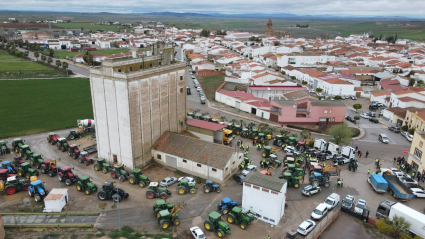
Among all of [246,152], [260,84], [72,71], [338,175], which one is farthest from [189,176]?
[72,71]

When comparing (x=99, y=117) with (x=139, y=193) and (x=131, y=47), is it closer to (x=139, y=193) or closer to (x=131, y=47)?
(x=139, y=193)

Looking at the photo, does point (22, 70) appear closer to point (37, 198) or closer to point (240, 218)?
point (37, 198)

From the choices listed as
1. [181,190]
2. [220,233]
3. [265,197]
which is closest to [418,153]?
[265,197]

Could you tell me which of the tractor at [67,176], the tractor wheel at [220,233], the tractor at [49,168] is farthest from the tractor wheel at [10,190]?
the tractor wheel at [220,233]

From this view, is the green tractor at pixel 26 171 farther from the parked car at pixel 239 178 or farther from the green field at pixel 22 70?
the green field at pixel 22 70

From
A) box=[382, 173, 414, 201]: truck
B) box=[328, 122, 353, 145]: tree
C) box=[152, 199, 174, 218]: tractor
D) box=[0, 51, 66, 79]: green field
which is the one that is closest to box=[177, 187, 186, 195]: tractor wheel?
box=[152, 199, 174, 218]: tractor

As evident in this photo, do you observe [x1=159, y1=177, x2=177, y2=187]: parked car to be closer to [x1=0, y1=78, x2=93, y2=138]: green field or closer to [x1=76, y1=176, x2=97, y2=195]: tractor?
[x1=76, y1=176, x2=97, y2=195]: tractor

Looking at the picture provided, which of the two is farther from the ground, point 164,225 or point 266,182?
point 266,182
